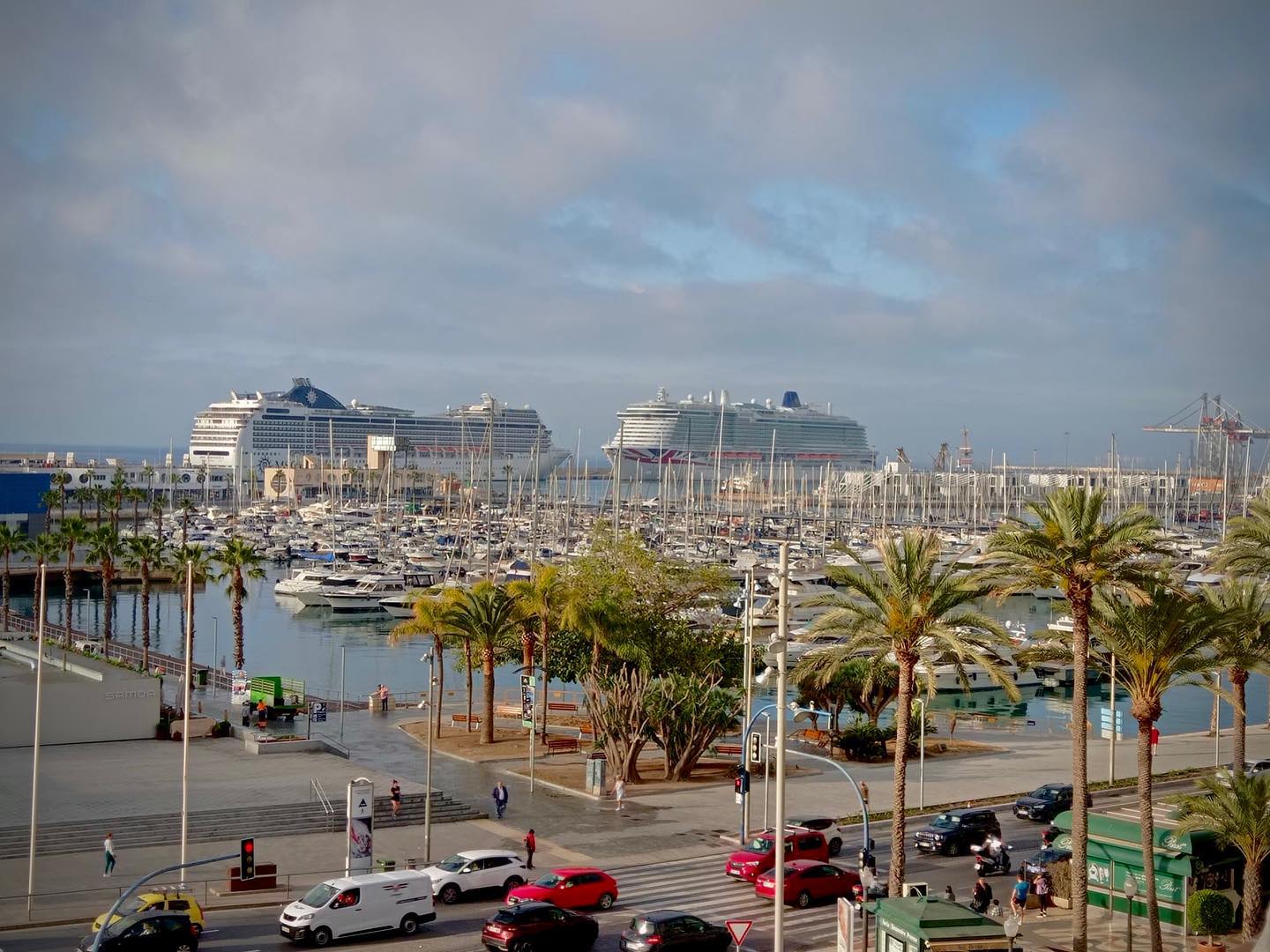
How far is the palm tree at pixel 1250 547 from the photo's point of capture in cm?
2542

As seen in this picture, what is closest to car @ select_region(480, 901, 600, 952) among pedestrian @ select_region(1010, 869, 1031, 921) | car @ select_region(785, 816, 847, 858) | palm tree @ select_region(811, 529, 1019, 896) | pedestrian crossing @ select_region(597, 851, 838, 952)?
pedestrian crossing @ select_region(597, 851, 838, 952)

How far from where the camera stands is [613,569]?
35969 mm

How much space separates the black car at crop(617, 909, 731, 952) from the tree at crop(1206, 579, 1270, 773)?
8640 mm

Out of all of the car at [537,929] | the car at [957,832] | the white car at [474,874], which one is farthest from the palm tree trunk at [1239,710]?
the white car at [474,874]

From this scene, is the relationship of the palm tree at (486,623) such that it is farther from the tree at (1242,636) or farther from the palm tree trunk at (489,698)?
the tree at (1242,636)

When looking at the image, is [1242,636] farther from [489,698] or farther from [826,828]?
[489,698]

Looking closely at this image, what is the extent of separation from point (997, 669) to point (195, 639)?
51703 millimetres

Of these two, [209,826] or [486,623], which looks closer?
[209,826]

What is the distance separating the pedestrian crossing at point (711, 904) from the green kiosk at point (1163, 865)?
391cm

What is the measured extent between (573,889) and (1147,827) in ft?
25.4

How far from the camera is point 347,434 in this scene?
174500mm

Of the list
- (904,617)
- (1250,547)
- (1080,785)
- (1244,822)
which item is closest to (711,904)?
(904,617)

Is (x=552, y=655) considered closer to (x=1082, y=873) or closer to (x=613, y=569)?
(x=613, y=569)

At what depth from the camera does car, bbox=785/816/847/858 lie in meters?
22.0
